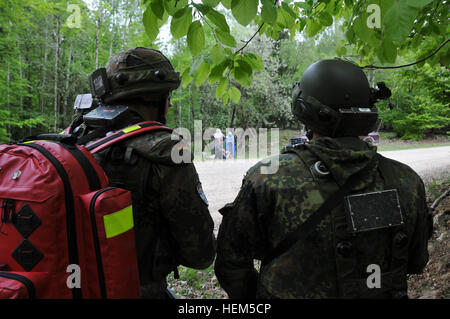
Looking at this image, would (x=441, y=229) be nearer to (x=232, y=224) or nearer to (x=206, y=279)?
(x=206, y=279)

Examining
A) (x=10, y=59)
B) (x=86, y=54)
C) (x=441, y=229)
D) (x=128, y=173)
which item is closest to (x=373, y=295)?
(x=128, y=173)

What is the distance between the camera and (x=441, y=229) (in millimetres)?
4535

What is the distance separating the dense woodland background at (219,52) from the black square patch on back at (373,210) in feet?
2.15

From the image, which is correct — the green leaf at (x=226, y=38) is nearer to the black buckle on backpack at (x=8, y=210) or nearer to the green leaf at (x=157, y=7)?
the green leaf at (x=157, y=7)

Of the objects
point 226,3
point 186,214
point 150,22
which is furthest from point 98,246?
point 226,3

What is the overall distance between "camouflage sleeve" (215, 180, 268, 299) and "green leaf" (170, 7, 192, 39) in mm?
840

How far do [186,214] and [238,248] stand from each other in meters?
0.35

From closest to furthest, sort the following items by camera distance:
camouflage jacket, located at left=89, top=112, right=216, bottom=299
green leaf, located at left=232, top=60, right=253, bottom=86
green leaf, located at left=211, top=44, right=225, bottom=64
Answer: camouflage jacket, located at left=89, top=112, right=216, bottom=299 → green leaf, located at left=211, top=44, right=225, bottom=64 → green leaf, located at left=232, top=60, right=253, bottom=86

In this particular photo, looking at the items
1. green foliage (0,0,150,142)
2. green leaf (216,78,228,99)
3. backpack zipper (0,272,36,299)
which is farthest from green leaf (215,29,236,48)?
green foliage (0,0,150,142)

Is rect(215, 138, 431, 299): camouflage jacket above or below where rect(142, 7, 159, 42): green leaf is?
below

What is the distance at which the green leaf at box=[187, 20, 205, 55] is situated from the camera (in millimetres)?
1477

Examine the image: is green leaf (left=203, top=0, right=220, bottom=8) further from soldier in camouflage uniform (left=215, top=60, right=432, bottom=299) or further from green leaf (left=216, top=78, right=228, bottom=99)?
green leaf (left=216, top=78, right=228, bottom=99)

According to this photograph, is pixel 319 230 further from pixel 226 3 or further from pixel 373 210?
pixel 226 3
